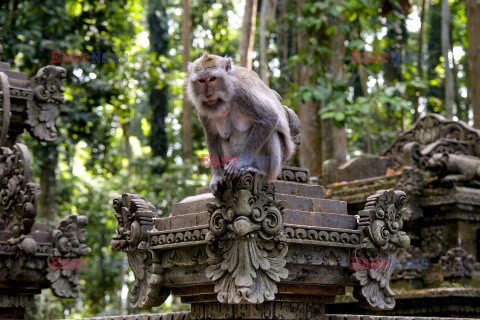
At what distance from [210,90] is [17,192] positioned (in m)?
3.55

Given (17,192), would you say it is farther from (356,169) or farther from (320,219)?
(356,169)

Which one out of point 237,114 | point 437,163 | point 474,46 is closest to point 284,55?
point 474,46

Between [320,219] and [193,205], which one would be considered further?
[193,205]

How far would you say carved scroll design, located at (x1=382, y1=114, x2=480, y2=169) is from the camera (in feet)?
32.6

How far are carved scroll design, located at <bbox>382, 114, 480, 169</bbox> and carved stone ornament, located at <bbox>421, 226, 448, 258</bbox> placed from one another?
970 mm

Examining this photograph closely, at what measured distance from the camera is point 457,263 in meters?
9.09

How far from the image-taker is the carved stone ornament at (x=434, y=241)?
31.4ft

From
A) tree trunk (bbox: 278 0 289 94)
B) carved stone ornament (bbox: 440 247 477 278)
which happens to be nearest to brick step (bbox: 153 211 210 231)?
carved stone ornament (bbox: 440 247 477 278)

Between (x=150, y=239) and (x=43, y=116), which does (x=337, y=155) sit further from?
(x=150, y=239)

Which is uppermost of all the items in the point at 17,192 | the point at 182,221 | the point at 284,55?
the point at 284,55

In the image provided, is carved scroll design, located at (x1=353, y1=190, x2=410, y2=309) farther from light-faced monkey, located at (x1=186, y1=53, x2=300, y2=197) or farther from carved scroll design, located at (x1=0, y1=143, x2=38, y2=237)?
carved scroll design, located at (x1=0, y1=143, x2=38, y2=237)

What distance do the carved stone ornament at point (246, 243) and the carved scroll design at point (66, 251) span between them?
3.75 m

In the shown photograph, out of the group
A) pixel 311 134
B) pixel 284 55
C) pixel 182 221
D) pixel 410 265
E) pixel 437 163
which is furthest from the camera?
pixel 284 55

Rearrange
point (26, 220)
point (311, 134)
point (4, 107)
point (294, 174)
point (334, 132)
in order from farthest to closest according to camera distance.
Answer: point (311, 134)
point (334, 132)
point (4, 107)
point (26, 220)
point (294, 174)
